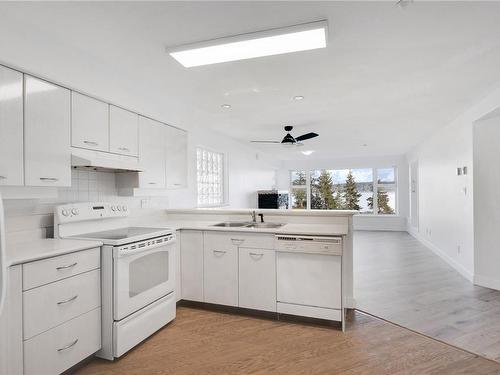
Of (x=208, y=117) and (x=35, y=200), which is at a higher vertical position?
(x=208, y=117)

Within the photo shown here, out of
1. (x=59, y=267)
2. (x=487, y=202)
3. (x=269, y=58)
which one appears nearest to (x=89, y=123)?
(x=59, y=267)

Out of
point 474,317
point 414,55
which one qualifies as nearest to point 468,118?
point 414,55

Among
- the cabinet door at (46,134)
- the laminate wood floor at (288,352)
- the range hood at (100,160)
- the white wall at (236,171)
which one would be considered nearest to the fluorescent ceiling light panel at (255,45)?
the cabinet door at (46,134)

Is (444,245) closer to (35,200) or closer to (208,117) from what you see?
(208,117)

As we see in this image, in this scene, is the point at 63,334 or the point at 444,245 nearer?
the point at 63,334

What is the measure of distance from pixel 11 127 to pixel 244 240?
204 cm

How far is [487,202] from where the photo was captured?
3.88 m

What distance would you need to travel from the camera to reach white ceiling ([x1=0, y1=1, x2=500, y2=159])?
1917mm

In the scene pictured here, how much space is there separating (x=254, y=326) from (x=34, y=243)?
1.94m

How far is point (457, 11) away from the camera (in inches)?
74.9

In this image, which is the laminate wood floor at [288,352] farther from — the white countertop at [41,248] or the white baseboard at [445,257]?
the white baseboard at [445,257]

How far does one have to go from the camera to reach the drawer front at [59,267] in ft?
5.83

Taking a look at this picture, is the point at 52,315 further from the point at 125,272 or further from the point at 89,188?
the point at 89,188

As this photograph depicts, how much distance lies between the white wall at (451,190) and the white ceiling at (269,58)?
1.36ft
